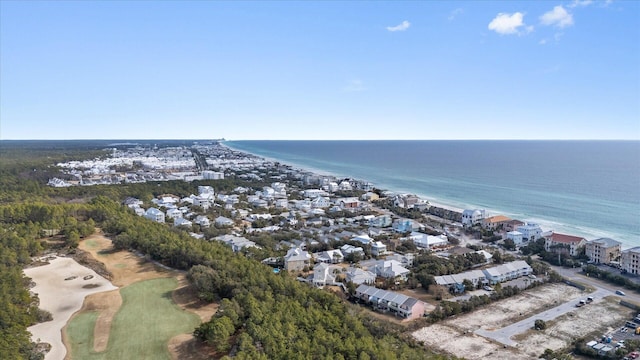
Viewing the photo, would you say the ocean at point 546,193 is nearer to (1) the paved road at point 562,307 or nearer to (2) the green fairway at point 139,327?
(1) the paved road at point 562,307

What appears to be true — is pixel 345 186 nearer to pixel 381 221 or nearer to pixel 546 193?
pixel 381 221

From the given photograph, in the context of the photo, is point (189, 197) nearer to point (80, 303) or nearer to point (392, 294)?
point (80, 303)

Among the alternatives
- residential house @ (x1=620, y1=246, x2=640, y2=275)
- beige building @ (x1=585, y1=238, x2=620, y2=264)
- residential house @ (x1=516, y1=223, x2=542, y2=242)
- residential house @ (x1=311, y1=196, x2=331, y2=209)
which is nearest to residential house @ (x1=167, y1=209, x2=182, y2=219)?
residential house @ (x1=311, y1=196, x2=331, y2=209)

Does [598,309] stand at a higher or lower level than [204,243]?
lower

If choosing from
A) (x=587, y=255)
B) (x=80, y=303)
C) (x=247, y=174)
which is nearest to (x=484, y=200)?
(x=587, y=255)

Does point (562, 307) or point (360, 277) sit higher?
point (360, 277)

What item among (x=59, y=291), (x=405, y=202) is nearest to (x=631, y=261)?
(x=405, y=202)

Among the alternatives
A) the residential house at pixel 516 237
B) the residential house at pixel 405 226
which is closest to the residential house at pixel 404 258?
the residential house at pixel 405 226
